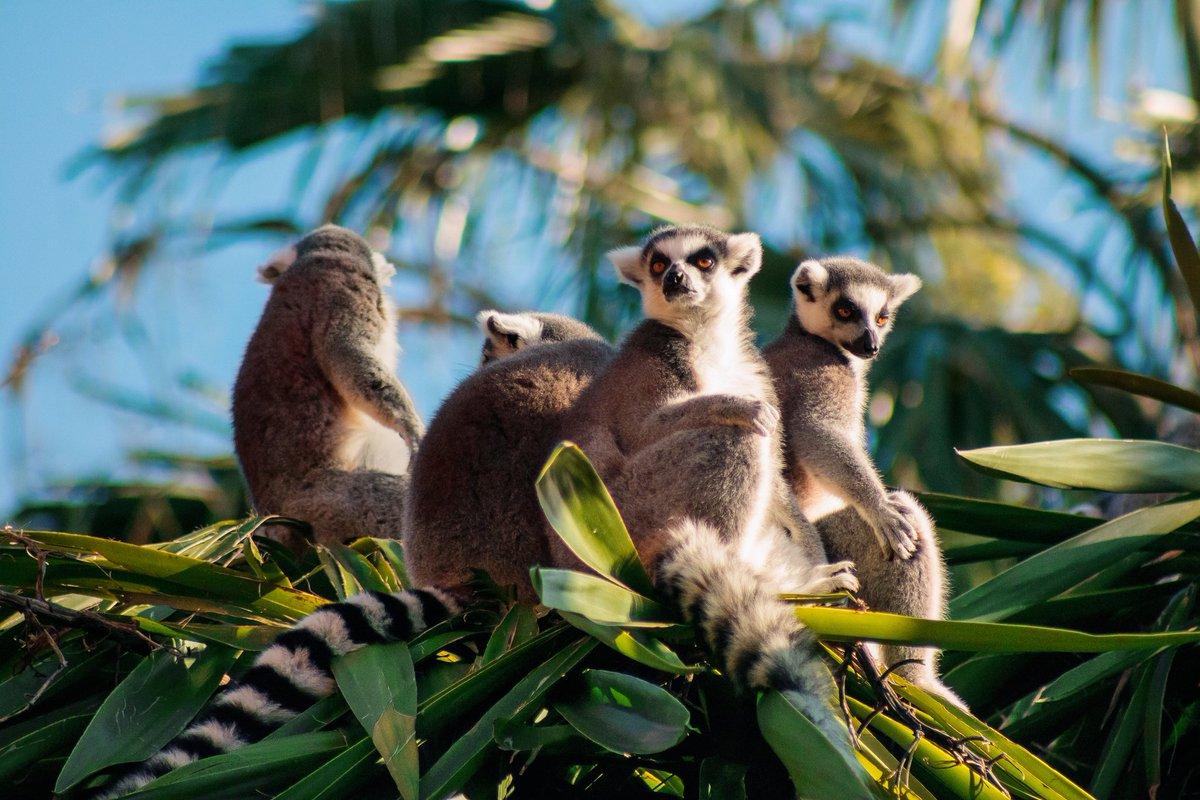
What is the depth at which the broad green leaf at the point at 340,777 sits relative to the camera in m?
2.53

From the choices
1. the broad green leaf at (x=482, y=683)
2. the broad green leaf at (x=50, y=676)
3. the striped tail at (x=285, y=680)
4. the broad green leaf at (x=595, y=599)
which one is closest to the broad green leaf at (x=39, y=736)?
the broad green leaf at (x=50, y=676)

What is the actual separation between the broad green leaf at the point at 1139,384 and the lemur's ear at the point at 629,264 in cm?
139

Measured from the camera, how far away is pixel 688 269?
4027 millimetres

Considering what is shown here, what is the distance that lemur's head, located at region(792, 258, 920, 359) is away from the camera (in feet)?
14.4

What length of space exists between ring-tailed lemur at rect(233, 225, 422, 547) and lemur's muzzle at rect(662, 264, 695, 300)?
81.6 inches

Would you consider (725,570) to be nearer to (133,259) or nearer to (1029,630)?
(1029,630)

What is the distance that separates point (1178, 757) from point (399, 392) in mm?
3372

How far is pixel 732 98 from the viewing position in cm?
1328

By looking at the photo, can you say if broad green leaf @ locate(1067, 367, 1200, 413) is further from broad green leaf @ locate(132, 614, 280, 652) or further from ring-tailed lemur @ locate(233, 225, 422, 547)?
ring-tailed lemur @ locate(233, 225, 422, 547)

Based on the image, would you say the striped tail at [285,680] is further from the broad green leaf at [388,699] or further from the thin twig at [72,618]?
the thin twig at [72,618]

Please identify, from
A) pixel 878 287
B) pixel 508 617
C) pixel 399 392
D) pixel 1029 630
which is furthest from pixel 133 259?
pixel 1029 630

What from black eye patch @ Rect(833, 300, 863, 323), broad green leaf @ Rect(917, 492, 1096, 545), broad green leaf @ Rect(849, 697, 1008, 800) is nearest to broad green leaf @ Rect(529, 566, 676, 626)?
broad green leaf @ Rect(849, 697, 1008, 800)

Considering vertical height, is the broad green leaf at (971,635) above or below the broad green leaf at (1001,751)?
above

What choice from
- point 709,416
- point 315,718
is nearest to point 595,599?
point 315,718
